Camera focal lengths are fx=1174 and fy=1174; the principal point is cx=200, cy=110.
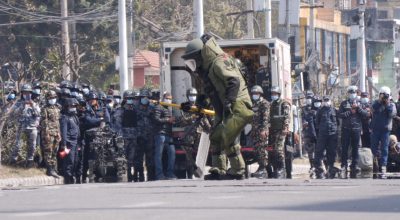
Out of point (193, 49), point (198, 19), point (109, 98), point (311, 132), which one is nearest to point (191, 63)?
point (193, 49)

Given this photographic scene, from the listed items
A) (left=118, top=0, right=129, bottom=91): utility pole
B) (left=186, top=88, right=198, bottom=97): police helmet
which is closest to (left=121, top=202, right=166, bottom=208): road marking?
(left=186, top=88, right=198, bottom=97): police helmet

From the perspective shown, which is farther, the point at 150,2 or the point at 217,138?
the point at 150,2

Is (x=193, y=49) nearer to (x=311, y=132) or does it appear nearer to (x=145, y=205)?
(x=145, y=205)

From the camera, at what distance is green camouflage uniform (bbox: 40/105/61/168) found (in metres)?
22.4

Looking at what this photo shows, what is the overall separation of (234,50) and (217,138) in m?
7.71

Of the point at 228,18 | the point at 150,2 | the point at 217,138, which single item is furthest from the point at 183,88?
the point at 228,18

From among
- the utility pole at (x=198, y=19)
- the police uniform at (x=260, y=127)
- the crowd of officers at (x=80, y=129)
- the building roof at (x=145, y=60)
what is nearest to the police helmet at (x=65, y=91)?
the crowd of officers at (x=80, y=129)

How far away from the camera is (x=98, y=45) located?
2084 inches

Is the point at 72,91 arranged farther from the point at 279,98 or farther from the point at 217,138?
the point at 217,138

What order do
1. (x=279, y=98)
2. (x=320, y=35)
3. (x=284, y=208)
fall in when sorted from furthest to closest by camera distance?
(x=320, y=35) < (x=279, y=98) < (x=284, y=208)

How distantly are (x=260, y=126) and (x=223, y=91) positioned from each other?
5.90 metres

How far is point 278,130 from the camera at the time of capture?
2223 centimetres

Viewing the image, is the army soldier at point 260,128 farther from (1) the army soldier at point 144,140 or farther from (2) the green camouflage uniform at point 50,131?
(2) the green camouflage uniform at point 50,131

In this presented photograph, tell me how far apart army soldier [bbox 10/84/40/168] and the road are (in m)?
7.38
